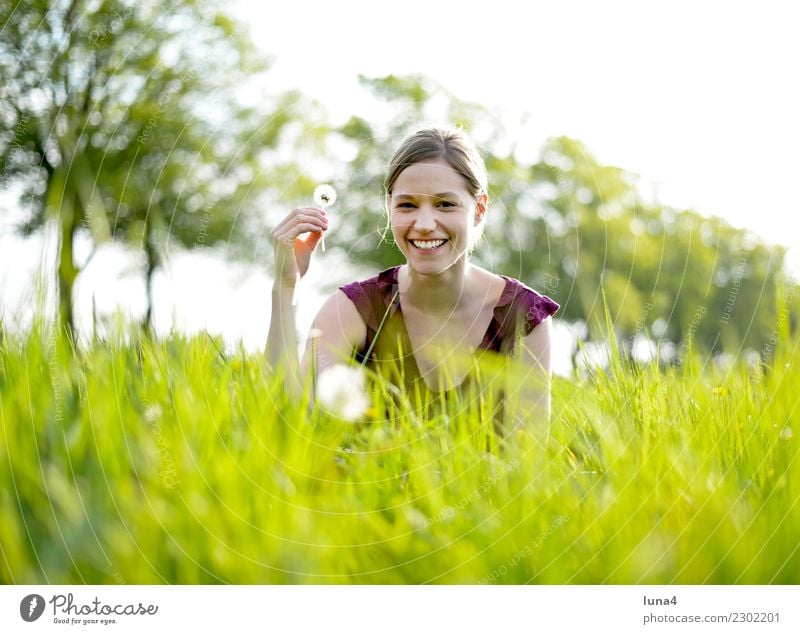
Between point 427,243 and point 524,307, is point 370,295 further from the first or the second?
point 524,307

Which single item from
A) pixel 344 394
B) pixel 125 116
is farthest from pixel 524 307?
pixel 125 116

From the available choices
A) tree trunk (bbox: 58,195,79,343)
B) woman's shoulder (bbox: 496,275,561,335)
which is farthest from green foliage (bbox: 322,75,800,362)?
tree trunk (bbox: 58,195,79,343)

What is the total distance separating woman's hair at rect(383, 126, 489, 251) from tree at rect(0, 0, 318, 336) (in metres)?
0.58

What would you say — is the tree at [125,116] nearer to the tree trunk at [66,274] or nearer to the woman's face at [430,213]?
the tree trunk at [66,274]

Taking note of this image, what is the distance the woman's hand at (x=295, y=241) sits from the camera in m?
2.15

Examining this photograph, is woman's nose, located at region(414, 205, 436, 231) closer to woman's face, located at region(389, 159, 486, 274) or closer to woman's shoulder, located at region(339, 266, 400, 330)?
woman's face, located at region(389, 159, 486, 274)

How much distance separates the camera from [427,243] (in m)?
2.59

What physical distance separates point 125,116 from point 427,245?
3.12 m

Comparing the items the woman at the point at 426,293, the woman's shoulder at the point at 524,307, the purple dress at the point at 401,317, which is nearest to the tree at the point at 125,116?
the woman at the point at 426,293

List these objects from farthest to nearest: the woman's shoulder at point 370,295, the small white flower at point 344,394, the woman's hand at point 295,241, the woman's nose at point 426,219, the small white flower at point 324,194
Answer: the woman's shoulder at point 370,295 → the woman's nose at point 426,219 → the woman's hand at point 295,241 → the small white flower at point 324,194 → the small white flower at point 344,394

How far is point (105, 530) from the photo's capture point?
1.08 m
